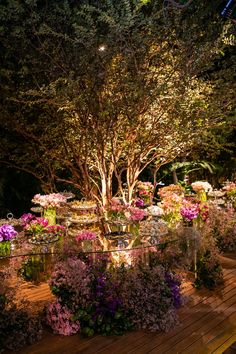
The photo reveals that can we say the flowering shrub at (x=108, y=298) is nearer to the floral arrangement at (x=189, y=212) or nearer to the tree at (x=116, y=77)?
the floral arrangement at (x=189, y=212)

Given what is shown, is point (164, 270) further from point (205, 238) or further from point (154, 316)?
point (205, 238)

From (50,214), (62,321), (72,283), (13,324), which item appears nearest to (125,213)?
(50,214)

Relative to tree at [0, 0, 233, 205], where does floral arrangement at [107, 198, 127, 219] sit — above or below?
below

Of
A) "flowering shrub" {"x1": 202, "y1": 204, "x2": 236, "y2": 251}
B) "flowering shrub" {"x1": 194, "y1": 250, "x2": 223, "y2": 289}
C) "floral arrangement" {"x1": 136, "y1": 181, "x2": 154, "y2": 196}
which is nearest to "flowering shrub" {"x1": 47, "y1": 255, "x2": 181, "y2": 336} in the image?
"flowering shrub" {"x1": 194, "y1": 250, "x2": 223, "y2": 289}

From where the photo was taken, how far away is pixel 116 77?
5340 millimetres

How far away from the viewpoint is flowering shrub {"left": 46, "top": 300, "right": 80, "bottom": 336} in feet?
12.8

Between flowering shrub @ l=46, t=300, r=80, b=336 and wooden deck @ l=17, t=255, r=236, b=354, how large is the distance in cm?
7

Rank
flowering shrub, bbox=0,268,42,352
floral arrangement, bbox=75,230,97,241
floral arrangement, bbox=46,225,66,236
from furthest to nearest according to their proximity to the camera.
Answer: floral arrangement, bbox=46,225,66,236, floral arrangement, bbox=75,230,97,241, flowering shrub, bbox=0,268,42,352

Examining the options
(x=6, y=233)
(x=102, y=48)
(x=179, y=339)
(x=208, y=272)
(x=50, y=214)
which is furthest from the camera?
(x=50, y=214)

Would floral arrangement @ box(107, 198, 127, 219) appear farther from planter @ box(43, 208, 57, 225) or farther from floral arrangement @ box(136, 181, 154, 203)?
floral arrangement @ box(136, 181, 154, 203)

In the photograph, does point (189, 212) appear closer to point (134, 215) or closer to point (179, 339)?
point (134, 215)

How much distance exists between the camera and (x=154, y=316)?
4.03 m

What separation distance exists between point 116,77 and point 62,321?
3.25 m

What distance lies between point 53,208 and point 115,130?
1558 mm
